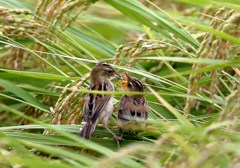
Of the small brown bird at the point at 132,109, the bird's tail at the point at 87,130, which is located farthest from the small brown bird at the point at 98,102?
the small brown bird at the point at 132,109

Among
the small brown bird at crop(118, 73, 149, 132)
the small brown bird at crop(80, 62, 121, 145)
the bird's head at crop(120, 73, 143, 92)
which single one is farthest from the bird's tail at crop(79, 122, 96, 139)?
the bird's head at crop(120, 73, 143, 92)

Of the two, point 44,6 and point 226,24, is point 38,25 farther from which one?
point 226,24

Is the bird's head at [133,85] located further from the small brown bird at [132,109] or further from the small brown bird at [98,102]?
the small brown bird at [98,102]

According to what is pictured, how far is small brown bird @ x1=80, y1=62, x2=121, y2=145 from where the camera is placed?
5.20 metres

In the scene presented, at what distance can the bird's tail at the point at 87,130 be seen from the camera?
5012 millimetres

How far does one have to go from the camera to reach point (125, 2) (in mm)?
5809

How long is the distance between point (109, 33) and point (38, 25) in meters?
4.85

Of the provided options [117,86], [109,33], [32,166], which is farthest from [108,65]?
[109,33]

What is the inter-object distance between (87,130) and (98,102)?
1.65ft

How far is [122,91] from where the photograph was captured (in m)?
4.61

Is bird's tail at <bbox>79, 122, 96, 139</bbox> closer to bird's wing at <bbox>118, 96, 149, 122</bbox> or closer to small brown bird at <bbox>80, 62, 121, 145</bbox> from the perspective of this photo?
small brown bird at <bbox>80, 62, 121, 145</bbox>

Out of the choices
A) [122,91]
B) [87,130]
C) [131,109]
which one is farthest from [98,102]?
[122,91]

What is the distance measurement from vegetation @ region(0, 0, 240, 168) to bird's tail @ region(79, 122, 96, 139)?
0.28 feet

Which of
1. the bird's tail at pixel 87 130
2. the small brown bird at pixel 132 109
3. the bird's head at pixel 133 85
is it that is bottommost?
the bird's tail at pixel 87 130
